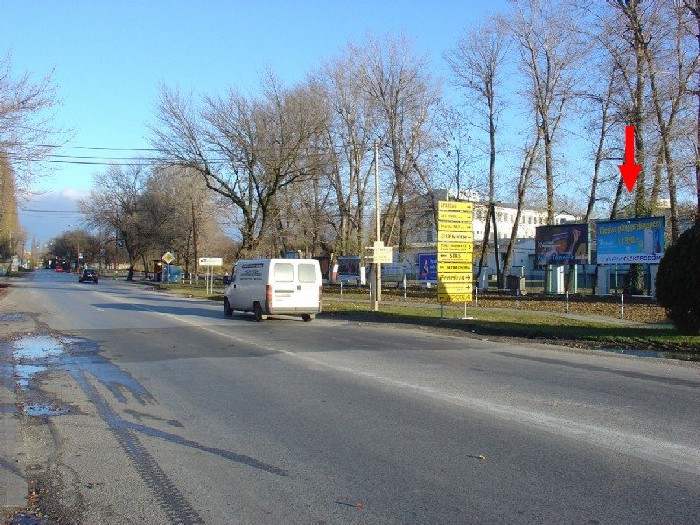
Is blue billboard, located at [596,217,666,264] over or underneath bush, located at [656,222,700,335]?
over

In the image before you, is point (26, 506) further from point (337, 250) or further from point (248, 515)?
point (337, 250)

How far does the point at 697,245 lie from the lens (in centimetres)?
1439

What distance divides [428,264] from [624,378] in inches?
1118

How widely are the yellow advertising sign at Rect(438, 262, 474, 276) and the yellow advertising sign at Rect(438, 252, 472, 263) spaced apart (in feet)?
0.45

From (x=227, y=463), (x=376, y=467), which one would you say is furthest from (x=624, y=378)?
(x=227, y=463)

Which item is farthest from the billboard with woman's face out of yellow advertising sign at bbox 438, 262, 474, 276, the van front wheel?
the van front wheel

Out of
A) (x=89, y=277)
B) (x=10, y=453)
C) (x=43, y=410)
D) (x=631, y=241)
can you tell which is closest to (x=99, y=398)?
(x=43, y=410)

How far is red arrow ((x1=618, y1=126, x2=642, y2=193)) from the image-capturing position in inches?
1041

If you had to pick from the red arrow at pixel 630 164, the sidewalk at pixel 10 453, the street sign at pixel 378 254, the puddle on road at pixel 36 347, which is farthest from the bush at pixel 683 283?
the puddle on road at pixel 36 347

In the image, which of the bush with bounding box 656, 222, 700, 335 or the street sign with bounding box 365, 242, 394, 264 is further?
the street sign with bounding box 365, 242, 394, 264

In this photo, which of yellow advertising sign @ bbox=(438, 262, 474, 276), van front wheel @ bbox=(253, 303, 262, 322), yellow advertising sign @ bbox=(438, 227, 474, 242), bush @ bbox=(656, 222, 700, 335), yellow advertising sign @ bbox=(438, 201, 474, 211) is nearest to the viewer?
bush @ bbox=(656, 222, 700, 335)

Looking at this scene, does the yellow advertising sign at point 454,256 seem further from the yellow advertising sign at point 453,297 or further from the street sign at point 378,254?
the street sign at point 378,254

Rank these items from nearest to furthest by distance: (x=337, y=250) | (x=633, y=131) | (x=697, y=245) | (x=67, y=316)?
(x=697, y=245), (x=67, y=316), (x=633, y=131), (x=337, y=250)

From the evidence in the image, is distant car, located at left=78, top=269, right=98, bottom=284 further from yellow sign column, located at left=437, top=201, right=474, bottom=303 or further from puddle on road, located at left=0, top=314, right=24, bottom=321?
yellow sign column, located at left=437, top=201, right=474, bottom=303
